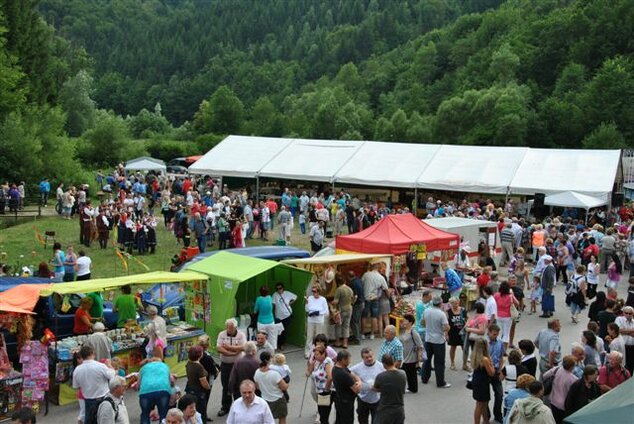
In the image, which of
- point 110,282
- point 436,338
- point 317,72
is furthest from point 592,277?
point 317,72

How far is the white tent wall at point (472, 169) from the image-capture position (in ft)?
83.3

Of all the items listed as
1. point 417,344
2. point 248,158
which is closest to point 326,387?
point 417,344

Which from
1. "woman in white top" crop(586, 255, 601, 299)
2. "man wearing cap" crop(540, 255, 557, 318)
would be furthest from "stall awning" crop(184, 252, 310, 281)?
"woman in white top" crop(586, 255, 601, 299)

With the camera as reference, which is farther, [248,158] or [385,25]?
[385,25]

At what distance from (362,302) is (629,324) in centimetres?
466

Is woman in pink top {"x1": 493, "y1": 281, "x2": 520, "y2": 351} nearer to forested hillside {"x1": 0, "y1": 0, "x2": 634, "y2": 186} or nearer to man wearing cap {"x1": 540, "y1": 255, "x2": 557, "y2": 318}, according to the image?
man wearing cap {"x1": 540, "y1": 255, "x2": 557, "y2": 318}

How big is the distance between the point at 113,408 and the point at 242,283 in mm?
5408

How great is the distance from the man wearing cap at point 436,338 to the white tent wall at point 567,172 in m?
15.4

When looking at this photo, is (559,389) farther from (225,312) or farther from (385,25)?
(385,25)

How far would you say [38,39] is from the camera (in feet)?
154

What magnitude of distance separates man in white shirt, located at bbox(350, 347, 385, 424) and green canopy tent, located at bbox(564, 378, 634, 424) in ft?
8.09

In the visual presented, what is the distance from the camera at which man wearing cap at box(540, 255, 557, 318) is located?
1464cm

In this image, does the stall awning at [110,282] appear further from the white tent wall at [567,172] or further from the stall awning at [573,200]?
the white tent wall at [567,172]

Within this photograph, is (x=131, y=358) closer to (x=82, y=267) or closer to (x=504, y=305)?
(x=82, y=267)
